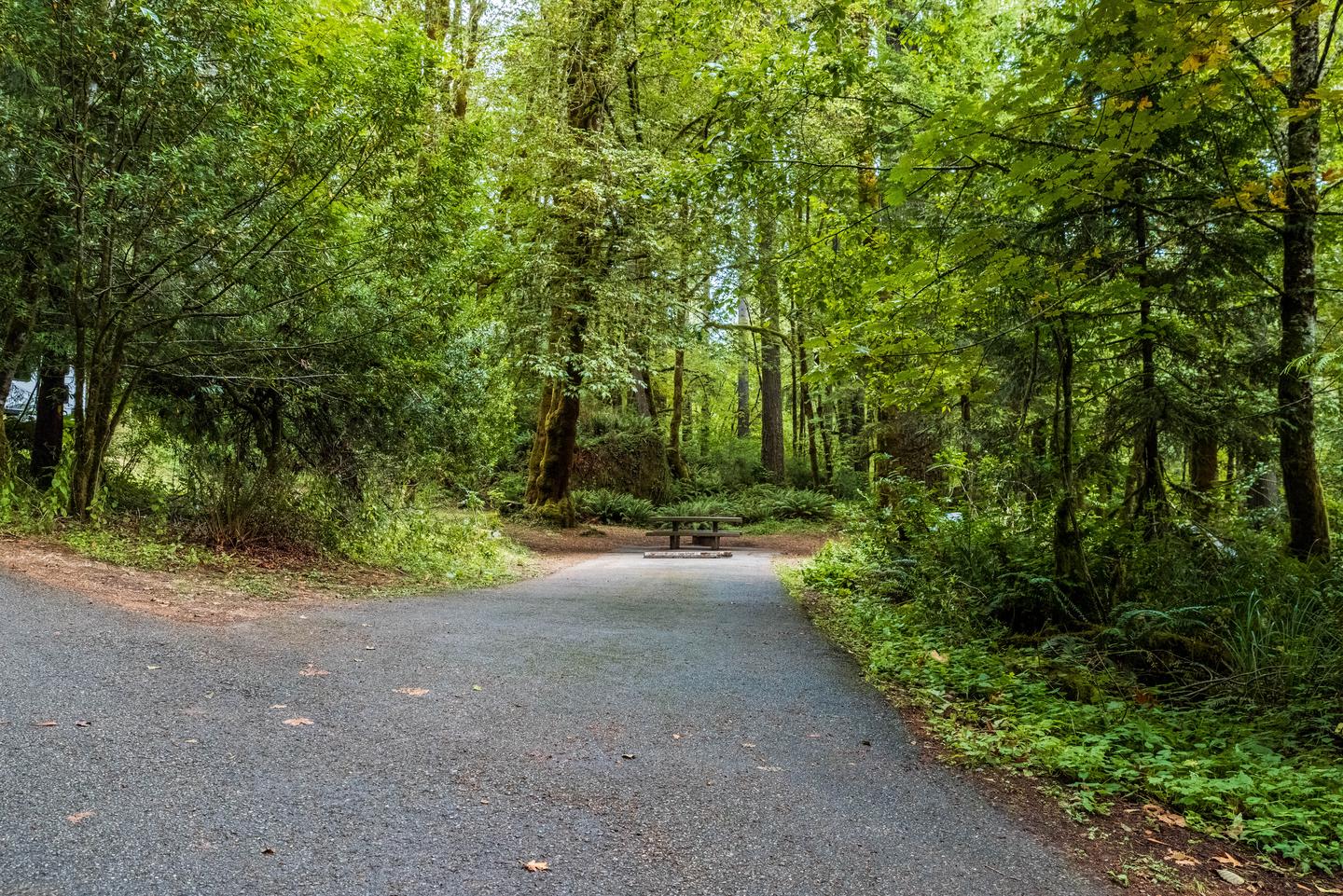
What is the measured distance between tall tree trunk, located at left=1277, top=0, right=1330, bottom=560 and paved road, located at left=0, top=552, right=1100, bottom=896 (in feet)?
12.7

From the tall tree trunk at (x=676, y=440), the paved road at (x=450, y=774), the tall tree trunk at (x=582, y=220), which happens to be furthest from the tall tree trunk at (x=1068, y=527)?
the tall tree trunk at (x=676, y=440)

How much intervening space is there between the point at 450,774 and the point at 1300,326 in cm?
666

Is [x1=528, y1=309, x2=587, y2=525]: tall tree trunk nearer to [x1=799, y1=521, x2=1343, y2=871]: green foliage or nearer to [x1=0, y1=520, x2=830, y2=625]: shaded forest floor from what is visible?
[x1=0, y1=520, x2=830, y2=625]: shaded forest floor

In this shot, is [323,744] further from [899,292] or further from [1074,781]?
[899,292]

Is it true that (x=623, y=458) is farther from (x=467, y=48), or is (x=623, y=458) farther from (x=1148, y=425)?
(x=1148, y=425)

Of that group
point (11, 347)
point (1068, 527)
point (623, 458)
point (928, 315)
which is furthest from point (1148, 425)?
point (623, 458)

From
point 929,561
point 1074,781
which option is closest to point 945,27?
point 929,561

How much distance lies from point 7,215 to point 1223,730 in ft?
34.1

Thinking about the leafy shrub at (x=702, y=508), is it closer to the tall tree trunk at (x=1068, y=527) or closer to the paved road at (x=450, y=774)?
the tall tree trunk at (x=1068, y=527)

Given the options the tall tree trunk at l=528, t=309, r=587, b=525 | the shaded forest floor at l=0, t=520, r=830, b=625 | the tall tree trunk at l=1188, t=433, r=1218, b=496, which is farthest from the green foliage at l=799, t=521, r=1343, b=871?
the tall tree trunk at l=528, t=309, r=587, b=525

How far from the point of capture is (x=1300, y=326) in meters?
5.83

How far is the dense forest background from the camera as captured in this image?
485 centimetres

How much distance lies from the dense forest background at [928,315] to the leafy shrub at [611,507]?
890 centimetres

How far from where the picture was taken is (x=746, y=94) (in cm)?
684
